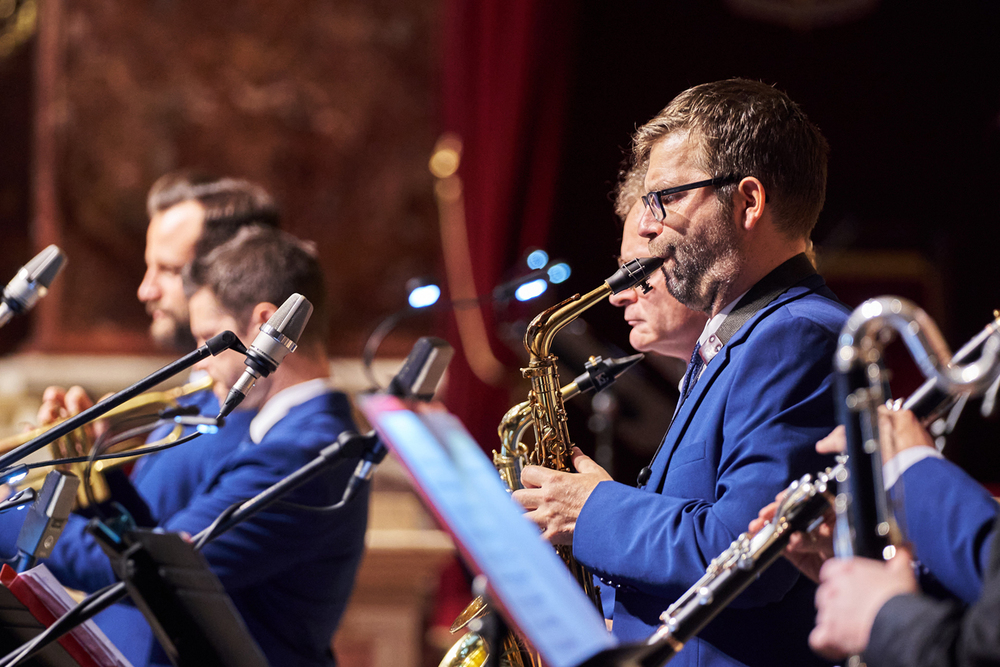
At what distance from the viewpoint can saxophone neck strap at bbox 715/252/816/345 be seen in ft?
6.71

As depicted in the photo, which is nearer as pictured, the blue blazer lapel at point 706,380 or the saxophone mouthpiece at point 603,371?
the blue blazer lapel at point 706,380

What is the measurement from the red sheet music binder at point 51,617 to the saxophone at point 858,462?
108cm

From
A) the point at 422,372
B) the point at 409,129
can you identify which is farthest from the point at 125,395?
the point at 409,129

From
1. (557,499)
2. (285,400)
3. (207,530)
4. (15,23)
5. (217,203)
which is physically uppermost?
(15,23)

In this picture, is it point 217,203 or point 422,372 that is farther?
point 217,203

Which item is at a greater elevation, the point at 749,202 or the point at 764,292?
the point at 749,202

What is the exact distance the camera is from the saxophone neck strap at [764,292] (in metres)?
2.04

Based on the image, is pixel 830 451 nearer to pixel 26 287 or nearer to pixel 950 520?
pixel 950 520

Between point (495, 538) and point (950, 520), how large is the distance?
640mm

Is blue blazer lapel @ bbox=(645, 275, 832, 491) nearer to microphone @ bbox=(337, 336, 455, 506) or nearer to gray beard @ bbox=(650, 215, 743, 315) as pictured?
gray beard @ bbox=(650, 215, 743, 315)

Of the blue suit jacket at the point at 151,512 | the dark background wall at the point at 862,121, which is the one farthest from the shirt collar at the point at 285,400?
the dark background wall at the point at 862,121

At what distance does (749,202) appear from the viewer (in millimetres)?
2076

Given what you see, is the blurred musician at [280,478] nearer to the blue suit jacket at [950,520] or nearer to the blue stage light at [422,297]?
the blue stage light at [422,297]

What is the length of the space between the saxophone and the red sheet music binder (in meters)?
1.08
